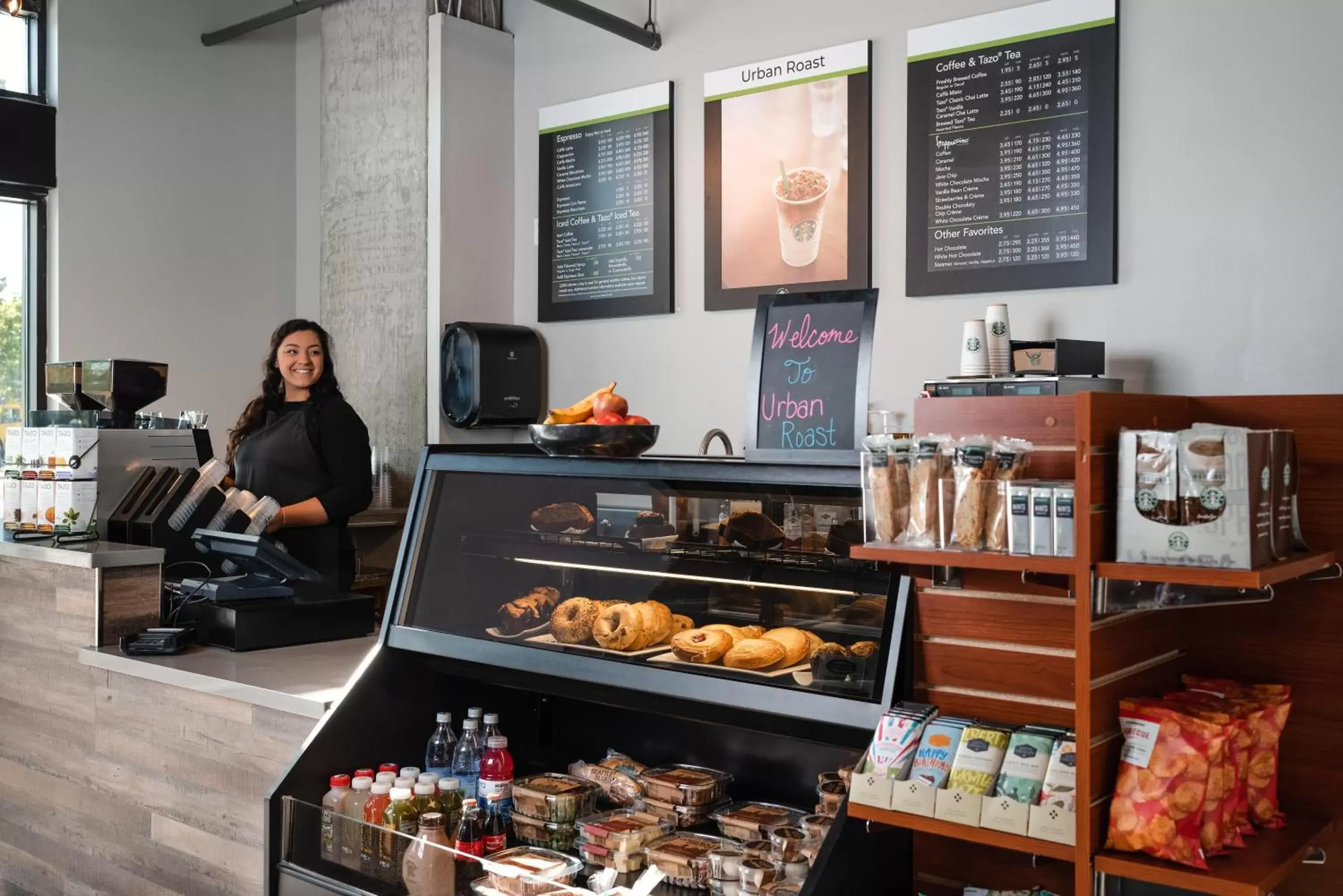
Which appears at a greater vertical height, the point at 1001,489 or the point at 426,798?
the point at 1001,489

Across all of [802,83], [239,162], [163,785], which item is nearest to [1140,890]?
[163,785]

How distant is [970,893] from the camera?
1.96 metres

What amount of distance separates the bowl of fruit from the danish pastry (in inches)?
18.0

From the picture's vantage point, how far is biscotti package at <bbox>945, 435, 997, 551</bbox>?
66.9 inches

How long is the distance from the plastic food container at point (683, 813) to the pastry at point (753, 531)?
0.54 meters

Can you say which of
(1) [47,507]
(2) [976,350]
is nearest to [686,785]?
(2) [976,350]

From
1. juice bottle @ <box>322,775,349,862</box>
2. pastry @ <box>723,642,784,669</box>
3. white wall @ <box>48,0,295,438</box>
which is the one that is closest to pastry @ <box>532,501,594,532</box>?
pastry @ <box>723,642,784,669</box>

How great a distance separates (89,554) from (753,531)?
1955 millimetres

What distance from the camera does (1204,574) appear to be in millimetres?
1503

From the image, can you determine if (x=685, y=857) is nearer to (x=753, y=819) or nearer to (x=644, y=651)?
(x=753, y=819)

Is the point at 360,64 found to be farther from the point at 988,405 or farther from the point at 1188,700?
the point at 1188,700

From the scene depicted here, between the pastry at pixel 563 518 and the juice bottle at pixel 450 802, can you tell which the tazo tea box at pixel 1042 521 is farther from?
the juice bottle at pixel 450 802

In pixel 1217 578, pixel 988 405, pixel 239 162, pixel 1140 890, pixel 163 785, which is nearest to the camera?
pixel 1217 578

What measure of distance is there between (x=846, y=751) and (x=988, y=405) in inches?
31.9
